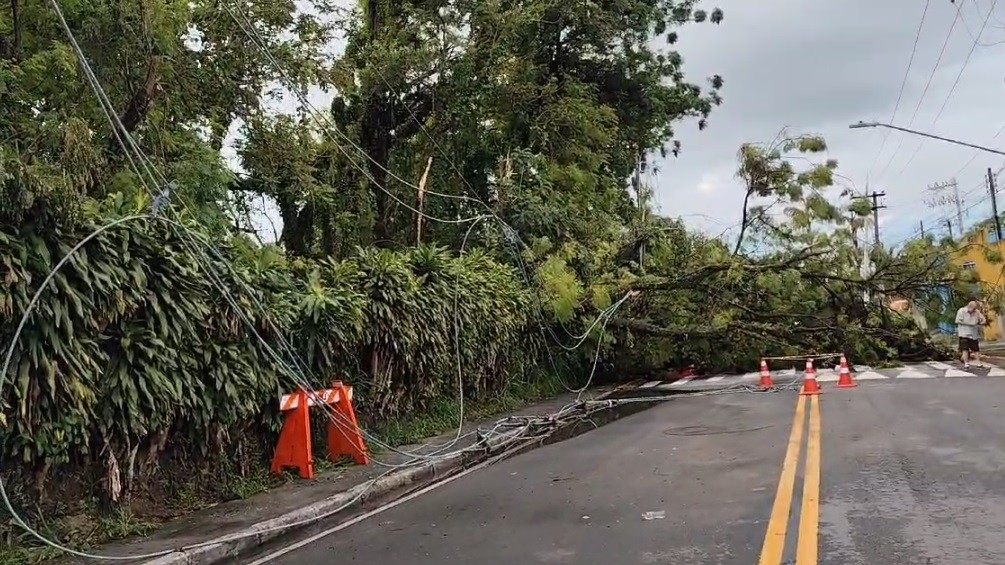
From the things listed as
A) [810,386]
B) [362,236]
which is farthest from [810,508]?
[362,236]

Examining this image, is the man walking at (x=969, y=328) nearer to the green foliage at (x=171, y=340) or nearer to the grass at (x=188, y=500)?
the grass at (x=188, y=500)

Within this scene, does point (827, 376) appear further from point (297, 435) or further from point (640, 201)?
point (297, 435)

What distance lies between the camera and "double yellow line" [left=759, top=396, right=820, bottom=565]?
5.40m

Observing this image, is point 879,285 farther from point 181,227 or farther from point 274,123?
point 181,227

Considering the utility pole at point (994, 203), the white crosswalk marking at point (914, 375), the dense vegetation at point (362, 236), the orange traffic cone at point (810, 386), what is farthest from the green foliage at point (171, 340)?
the utility pole at point (994, 203)

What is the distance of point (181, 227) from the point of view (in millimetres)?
8141

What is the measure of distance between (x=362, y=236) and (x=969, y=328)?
49.3 ft

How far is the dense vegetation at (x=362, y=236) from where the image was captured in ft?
23.6

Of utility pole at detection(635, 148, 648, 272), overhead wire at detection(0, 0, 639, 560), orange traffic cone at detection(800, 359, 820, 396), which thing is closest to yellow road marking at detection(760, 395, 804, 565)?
overhead wire at detection(0, 0, 639, 560)

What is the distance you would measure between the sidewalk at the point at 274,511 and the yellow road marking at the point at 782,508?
3.91 m

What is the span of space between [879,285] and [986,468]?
43.1 ft

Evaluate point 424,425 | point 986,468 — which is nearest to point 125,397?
point 424,425

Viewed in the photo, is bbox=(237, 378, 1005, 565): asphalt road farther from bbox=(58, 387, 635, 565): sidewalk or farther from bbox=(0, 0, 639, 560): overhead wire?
bbox=(0, 0, 639, 560): overhead wire

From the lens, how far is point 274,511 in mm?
7816
